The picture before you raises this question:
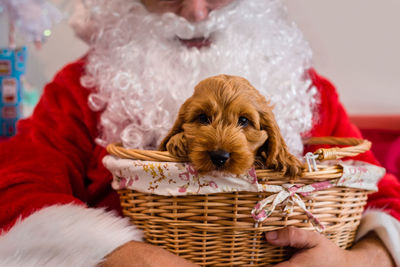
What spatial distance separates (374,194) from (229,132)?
67 centimetres

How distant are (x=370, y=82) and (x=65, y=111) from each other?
4.41 ft

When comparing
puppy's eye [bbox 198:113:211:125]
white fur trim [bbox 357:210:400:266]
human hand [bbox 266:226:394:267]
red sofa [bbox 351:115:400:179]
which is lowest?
red sofa [bbox 351:115:400:179]

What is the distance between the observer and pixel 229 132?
2.03ft

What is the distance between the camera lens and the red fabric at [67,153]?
93cm

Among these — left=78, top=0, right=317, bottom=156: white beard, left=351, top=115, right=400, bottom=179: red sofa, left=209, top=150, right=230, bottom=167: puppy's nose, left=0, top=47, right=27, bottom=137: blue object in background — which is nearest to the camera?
left=209, top=150, right=230, bottom=167: puppy's nose

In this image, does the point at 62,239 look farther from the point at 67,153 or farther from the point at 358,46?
the point at 358,46

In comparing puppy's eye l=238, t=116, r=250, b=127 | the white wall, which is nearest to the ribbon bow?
puppy's eye l=238, t=116, r=250, b=127

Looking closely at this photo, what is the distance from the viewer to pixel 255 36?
1.11 metres

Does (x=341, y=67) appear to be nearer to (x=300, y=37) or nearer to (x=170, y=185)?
(x=300, y=37)

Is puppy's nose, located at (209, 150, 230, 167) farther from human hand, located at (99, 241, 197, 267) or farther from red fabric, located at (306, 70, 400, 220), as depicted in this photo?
red fabric, located at (306, 70, 400, 220)

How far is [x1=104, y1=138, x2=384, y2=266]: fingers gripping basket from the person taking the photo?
25.7 inches

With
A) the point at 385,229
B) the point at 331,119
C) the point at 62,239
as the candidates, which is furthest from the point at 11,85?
the point at 385,229

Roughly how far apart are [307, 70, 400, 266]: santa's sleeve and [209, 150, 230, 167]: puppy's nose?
0.51m

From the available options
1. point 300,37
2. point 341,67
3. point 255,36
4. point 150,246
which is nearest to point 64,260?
point 150,246
